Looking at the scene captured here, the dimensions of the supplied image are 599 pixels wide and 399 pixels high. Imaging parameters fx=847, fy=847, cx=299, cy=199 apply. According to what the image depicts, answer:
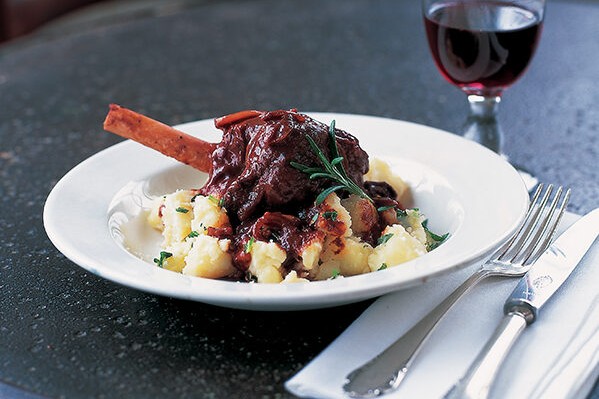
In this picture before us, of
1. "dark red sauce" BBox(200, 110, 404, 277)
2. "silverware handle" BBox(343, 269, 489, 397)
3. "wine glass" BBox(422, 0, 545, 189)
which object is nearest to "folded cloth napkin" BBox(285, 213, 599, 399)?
"silverware handle" BBox(343, 269, 489, 397)

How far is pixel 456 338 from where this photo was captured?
1674 millimetres

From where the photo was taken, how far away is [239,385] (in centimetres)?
157

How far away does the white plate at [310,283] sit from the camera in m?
1.60

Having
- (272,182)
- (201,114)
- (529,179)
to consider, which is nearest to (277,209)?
(272,182)

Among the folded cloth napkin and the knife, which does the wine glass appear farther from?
the folded cloth napkin

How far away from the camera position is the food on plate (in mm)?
1835

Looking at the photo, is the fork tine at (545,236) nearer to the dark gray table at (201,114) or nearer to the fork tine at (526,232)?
the fork tine at (526,232)

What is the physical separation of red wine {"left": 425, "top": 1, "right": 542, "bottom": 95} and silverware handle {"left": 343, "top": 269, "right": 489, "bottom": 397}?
1052 mm

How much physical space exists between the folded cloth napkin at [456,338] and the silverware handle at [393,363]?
0.6 inches

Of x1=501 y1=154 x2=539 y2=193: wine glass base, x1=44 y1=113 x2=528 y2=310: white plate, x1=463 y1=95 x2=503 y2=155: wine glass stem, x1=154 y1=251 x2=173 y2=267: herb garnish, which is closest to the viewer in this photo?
x1=44 y1=113 x2=528 y2=310: white plate

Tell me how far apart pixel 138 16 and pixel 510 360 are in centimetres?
312

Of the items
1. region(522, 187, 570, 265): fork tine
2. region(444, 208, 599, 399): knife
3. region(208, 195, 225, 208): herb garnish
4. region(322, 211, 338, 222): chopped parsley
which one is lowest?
region(208, 195, 225, 208): herb garnish

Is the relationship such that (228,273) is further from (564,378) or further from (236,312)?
(564,378)

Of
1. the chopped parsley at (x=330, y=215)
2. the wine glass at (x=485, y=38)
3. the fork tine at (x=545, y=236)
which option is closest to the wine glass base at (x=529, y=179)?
the wine glass at (x=485, y=38)
